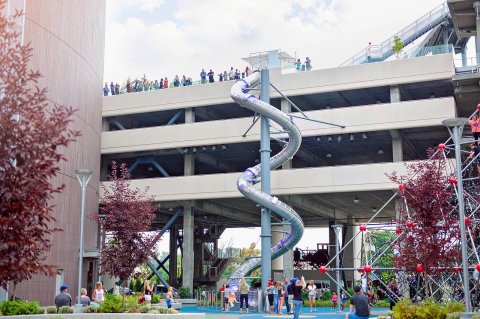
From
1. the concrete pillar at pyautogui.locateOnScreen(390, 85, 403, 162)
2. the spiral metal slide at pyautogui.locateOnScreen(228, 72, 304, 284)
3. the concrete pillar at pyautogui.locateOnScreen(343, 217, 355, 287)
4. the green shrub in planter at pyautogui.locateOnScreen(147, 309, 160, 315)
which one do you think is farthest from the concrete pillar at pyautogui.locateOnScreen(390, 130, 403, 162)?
the green shrub in planter at pyautogui.locateOnScreen(147, 309, 160, 315)

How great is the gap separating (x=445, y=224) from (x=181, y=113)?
28.3 meters

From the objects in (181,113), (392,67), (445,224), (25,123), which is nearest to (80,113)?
(181,113)

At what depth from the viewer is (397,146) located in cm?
3916

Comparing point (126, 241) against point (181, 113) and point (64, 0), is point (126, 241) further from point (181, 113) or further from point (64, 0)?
point (181, 113)

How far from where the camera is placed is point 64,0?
114 ft

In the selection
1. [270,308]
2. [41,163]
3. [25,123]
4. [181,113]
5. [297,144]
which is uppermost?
[181,113]

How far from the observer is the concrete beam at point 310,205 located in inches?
1630

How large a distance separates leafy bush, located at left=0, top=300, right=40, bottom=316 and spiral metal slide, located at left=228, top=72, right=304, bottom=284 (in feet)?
53.8

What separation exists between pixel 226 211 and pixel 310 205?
7502mm

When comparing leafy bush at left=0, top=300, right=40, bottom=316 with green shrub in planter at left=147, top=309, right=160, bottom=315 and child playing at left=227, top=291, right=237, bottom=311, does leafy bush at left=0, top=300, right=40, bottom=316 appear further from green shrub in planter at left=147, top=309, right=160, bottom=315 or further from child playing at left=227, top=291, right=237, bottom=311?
child playing at left=227, top=291, right=237, bottom=311

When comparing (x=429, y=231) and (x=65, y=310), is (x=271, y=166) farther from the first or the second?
(x=65, y=310)

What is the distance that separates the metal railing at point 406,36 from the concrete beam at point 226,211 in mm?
13189

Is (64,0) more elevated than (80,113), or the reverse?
(64,0)

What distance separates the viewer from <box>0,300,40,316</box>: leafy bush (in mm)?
19641
